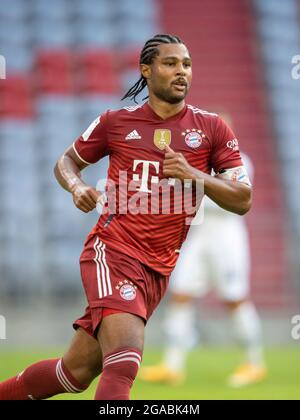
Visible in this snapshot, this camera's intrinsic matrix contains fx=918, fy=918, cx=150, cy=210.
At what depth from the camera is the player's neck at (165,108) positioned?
5.08 meters

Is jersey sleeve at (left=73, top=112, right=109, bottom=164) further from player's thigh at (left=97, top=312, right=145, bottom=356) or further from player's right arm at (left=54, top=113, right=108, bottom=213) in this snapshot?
player's thigh at (left=97, top=312, right=145, bottom=356)

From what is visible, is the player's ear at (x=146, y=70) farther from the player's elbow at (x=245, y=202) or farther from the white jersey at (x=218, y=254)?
the white jersey at (x=218, y=254)

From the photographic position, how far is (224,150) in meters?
4.99

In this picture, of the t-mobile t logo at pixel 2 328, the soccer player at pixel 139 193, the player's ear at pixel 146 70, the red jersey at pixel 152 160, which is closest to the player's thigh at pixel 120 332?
the soccer player at pixel 139 193

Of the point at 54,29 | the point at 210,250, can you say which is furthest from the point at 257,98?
the point at 210,250

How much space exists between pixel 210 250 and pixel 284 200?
6666 millimetres

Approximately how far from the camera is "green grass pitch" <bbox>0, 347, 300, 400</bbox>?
7355 mm

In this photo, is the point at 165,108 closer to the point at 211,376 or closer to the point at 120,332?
the point at 120,332

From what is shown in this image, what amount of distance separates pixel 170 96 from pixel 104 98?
10.7m

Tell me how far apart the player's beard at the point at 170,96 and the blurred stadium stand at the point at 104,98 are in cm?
839

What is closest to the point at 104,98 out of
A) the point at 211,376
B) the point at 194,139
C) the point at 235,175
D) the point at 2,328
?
the point at 2,328

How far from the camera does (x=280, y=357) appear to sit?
10.6 m

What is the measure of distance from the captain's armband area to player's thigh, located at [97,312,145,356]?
0.90 meters

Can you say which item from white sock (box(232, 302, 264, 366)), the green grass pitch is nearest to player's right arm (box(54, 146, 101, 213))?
the green grass pitch
